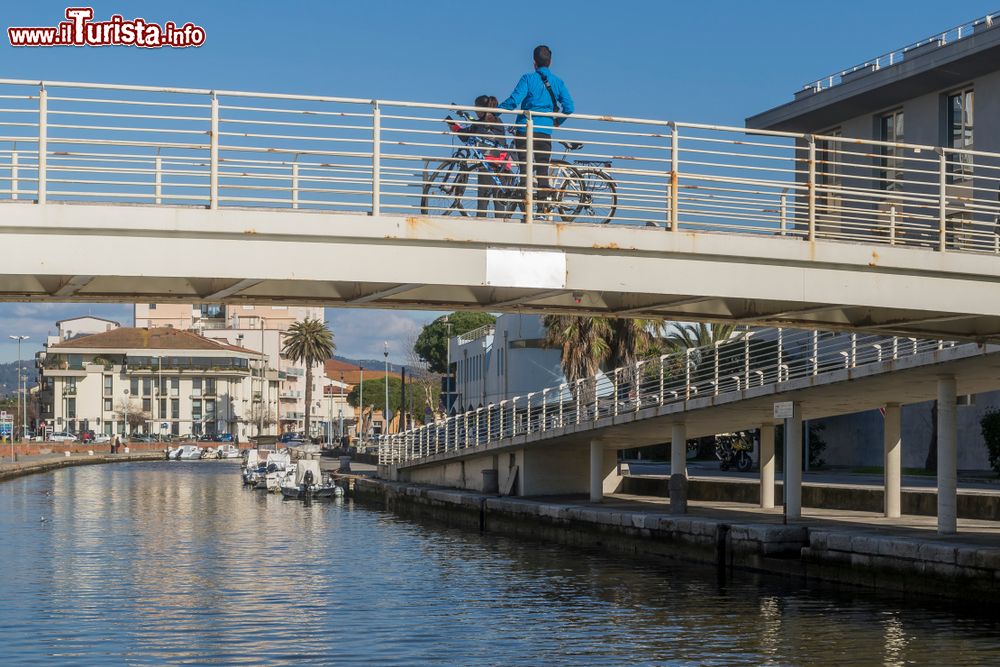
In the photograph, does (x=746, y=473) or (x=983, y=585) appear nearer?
(x=983, y=585)

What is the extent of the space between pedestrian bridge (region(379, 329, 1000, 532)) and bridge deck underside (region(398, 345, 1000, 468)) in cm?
4

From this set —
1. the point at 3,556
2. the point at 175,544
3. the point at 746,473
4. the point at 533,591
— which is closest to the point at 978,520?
the point at 533,591

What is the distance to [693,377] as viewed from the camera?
117 feet

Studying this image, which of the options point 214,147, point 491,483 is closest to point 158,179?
point 214,147

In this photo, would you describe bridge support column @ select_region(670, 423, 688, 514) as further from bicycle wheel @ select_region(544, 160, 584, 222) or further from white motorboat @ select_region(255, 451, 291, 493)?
white motorboat @ select_region(255, 451, 291, 493)

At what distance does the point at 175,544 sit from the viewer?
38156 mm

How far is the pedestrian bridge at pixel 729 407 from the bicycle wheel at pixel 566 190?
973 cm

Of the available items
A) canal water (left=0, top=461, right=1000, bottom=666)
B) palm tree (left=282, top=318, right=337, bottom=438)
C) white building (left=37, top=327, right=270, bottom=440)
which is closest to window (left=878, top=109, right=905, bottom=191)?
canal water (left=0, top=461, right=1000, bottom=666)

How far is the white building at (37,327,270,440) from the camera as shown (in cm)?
16450

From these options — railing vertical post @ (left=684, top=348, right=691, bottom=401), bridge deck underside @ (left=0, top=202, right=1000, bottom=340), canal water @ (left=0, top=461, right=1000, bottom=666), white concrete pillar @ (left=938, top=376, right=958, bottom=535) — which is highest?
bridge deck underside @ (left=0, top=202, right=1000, bottom=340)

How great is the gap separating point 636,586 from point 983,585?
7.37m

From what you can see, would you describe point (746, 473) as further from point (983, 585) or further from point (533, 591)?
point (983, 585)

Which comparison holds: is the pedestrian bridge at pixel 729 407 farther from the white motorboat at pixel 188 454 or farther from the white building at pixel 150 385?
the white building at pixel 150 385

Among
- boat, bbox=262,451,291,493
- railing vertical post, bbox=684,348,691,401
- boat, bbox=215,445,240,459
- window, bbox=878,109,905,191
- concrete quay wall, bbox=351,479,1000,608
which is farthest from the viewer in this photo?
boat, bbox=215,445,240,459
